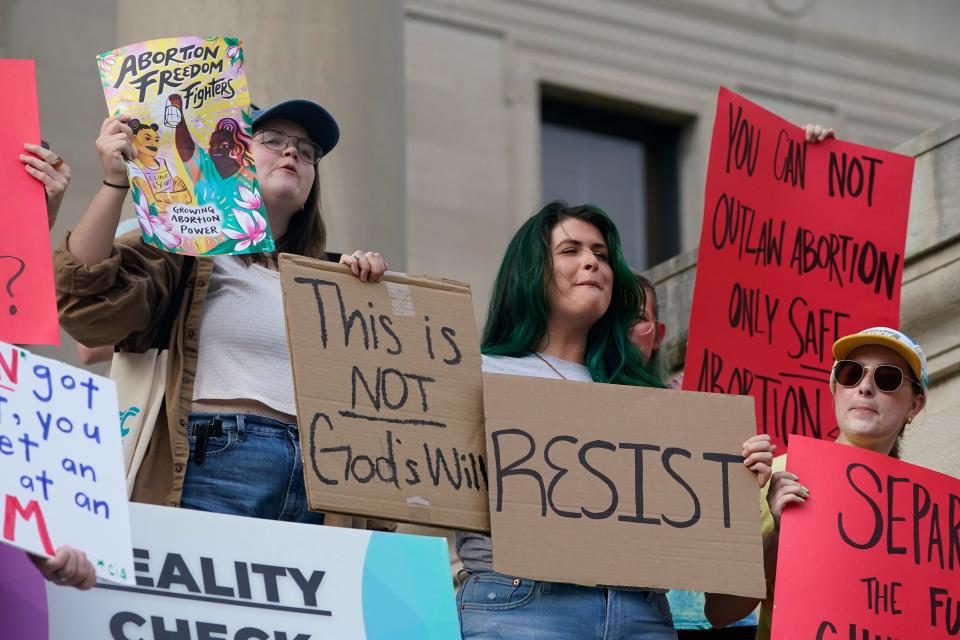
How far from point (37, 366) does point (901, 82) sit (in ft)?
36.0

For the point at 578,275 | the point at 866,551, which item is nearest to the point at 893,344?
the point at 866,551

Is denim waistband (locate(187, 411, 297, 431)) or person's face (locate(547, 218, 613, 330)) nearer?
denim waistband (locate(187, 411, 297, 431))

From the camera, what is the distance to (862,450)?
16.9 ft

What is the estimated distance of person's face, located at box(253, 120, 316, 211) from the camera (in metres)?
5.30

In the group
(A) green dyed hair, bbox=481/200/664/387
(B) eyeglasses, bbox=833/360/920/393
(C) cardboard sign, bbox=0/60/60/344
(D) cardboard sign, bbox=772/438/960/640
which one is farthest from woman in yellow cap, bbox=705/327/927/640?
(C) cardboard sign, bbox=0/60/60/344

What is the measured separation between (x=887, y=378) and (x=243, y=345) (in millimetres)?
1635

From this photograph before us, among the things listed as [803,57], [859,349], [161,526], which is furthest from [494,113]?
[161,526]

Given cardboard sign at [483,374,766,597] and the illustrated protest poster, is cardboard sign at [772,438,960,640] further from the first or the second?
the illustrated protest poster

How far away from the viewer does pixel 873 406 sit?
5344 mm

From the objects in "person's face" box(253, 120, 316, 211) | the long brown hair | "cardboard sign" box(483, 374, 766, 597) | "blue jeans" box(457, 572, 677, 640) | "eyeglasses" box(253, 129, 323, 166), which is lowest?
"blue jeans" box(457, 572, 677, 640)

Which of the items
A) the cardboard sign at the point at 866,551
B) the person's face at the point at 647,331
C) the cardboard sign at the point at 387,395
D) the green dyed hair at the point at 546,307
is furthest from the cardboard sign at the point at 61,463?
the person's face at the point at 647,331

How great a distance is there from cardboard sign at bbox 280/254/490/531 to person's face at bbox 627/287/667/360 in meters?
0.98

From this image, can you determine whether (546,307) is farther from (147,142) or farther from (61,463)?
(61,463)

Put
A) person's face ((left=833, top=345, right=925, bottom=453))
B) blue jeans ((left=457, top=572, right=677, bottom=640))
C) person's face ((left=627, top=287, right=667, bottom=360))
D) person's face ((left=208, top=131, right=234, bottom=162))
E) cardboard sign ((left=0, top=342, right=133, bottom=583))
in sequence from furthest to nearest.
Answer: person's face ((left=627, top=287, right=667, bottom=360)) → person's face ((left=833, top=345, right=925, bottom=453)) → person's face ((left=208, top=131, right=234, bottom=162)) → blue jeans ((left=457, top=572, right=677, bottom=640)) → cardboard sign ((left=0, top=342, right=133, bottom=583))
